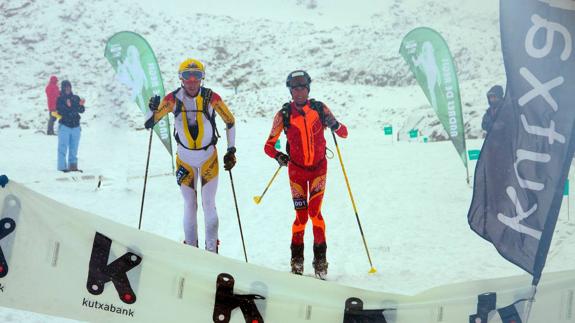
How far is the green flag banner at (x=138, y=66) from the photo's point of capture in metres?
11.9

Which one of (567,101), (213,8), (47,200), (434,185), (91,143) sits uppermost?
(213,8)

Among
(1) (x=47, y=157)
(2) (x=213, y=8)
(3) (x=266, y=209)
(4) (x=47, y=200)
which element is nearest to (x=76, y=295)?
(4) (x=47, y=200)

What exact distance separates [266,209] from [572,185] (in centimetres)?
537

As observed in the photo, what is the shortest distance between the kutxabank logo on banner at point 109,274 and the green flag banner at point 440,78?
28.5ft

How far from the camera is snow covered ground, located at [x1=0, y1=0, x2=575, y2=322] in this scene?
6789 mm

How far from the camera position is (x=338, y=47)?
33625 millimetres

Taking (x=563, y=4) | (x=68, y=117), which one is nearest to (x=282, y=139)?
(x=68, y=117)

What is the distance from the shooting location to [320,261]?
5.48 m

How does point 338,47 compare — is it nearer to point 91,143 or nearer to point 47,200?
point 91,143

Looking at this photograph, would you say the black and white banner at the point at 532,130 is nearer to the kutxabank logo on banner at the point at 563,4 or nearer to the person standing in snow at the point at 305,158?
the kutxabank logo on banner at the point at 563,4

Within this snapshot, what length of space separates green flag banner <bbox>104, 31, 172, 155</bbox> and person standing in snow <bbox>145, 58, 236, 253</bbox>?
6484mm

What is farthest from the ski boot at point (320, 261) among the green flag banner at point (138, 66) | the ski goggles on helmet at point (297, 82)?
the green flag banner at point (138, 66)

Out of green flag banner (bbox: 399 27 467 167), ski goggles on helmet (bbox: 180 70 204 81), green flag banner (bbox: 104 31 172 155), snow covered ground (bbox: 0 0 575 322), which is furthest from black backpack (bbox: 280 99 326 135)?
green flag banner (bbox: 104 31 172 155)

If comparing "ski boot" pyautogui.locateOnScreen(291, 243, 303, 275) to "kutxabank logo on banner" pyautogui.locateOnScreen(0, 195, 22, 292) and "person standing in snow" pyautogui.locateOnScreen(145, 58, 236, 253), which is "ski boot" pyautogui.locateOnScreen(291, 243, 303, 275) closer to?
"person standing in snow" pyautogui.locateOnScreen(145, 58, 236, 253)
